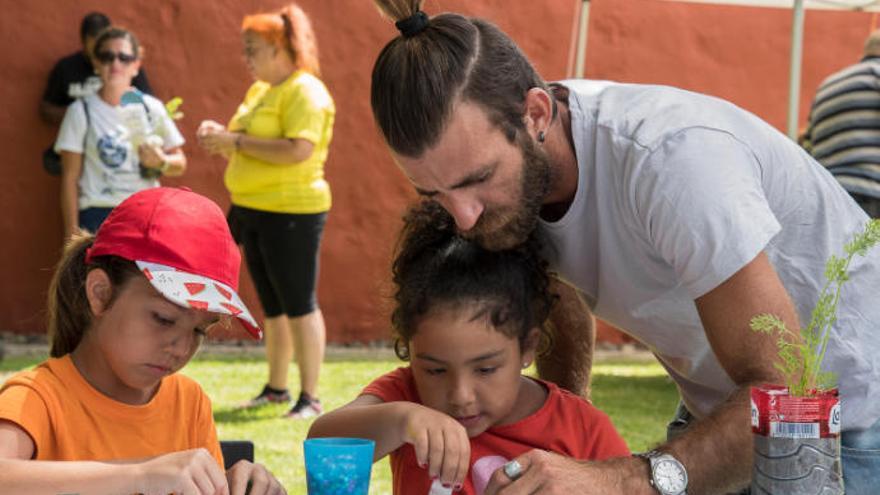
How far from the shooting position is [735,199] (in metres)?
2.28

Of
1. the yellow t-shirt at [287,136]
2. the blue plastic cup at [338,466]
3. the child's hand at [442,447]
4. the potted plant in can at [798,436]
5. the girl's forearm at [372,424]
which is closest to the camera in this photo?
the potted plant in can at [798,436]

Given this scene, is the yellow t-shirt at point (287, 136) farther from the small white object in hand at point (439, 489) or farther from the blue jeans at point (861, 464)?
the blue jeans at point (861, 464)

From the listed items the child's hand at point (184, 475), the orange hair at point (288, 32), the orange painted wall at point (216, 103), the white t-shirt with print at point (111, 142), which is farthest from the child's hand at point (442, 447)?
the orange painted wall at point (216, 103)

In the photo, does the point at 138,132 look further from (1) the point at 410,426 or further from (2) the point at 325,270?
(1) the point at 410,426

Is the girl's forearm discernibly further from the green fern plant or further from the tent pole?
the tent pole

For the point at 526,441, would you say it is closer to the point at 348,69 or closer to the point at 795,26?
the point at 795,26

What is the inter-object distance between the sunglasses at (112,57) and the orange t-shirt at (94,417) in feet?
15.8

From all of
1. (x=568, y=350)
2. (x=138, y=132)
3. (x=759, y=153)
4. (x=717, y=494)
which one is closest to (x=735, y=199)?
(x=759, y=153)

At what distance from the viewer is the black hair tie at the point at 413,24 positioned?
253 centimetres

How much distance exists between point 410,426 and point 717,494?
1.78 feet

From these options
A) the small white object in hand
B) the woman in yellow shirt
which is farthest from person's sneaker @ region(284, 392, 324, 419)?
the small white object in hand

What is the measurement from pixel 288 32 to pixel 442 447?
179 inches

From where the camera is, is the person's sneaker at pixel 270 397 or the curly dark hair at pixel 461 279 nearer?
the curly dark hair at pixel 461 279

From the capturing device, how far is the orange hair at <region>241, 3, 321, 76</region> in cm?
655
